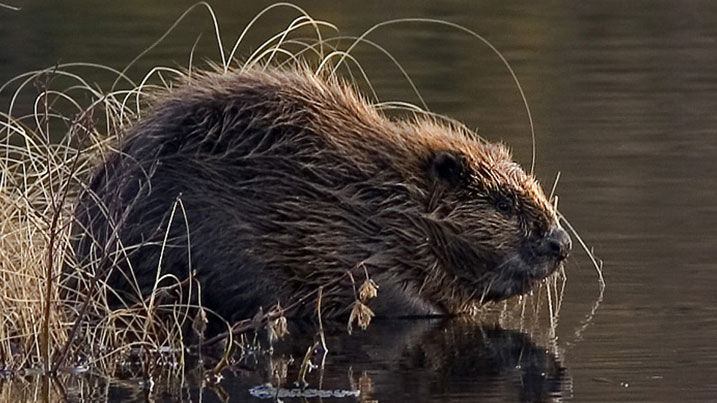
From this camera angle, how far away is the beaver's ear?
263 inches

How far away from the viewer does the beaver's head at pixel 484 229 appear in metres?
6.61

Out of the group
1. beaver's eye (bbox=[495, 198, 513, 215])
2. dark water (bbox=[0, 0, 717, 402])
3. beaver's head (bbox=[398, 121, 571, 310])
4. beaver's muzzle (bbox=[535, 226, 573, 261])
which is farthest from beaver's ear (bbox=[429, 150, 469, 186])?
dark water (bbox=[0, 0, 717, 402])

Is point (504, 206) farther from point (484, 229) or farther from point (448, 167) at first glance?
point (448, 167)

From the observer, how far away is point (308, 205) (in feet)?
21.2

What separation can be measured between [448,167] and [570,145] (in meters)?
2.74

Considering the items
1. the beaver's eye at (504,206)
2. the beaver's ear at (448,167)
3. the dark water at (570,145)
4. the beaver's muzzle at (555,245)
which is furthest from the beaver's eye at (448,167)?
the dark water at (570,145)

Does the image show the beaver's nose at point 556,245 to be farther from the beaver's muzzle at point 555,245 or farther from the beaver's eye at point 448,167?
the beaver's eye at point 448,167

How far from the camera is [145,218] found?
6.34 meters

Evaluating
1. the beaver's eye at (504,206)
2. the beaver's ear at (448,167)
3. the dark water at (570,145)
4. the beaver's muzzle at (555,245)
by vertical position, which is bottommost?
the dark water at (570,145)

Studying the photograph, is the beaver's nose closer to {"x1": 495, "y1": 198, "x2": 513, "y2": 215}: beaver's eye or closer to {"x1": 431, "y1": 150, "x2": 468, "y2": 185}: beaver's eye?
{"x1": 495, "y1": 198, "x2": 513, "y2": 215}: beaver's eye

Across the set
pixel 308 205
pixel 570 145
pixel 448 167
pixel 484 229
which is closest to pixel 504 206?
pixel 484 229

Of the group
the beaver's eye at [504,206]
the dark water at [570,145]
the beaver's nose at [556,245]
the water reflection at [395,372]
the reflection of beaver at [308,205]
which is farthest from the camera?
the beaver's eye at [504,206]

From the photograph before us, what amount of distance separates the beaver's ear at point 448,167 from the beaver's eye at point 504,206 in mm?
148

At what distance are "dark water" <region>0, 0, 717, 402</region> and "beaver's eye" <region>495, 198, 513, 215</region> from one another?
346 millimetres
